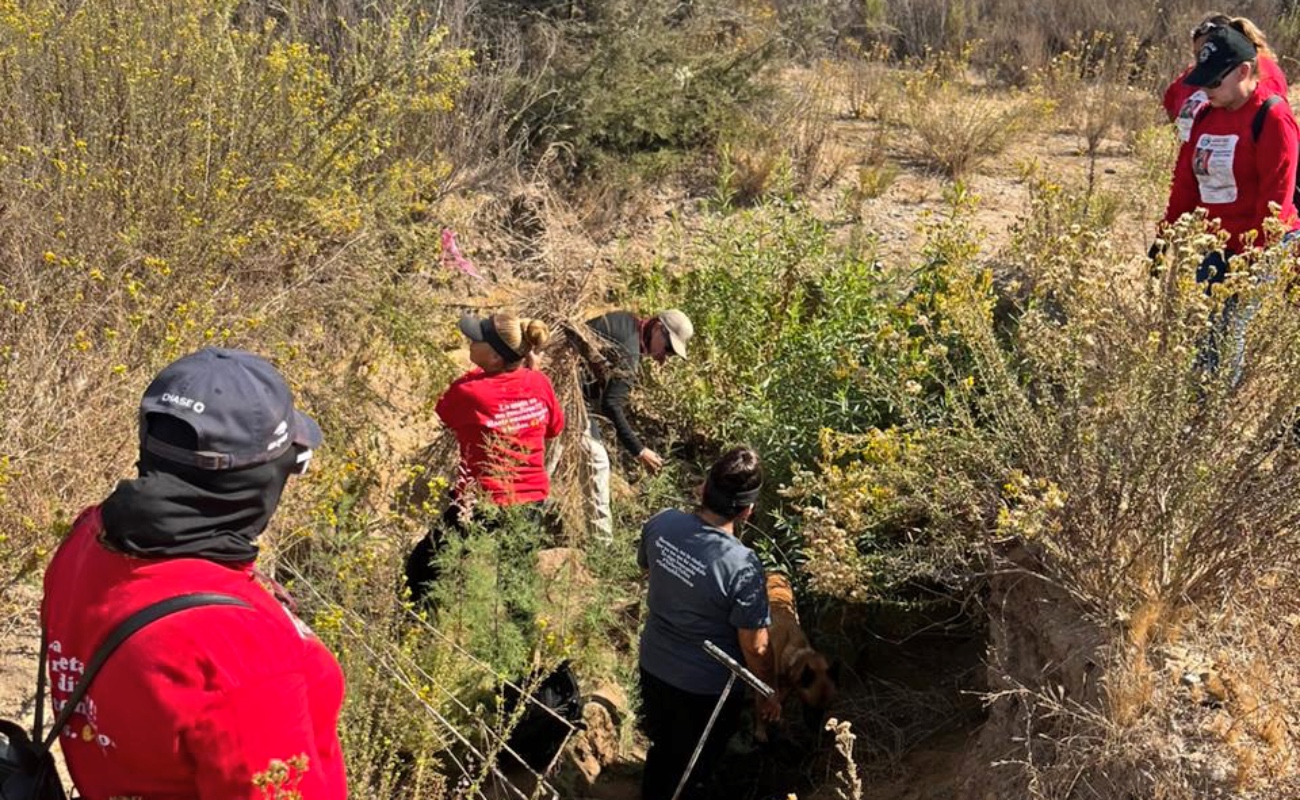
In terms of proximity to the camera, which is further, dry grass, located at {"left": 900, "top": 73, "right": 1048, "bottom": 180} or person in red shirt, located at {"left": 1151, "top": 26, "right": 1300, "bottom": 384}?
dry grass, located at {"left": 900, "top": 73, "right": 1048, "bottom": 180}

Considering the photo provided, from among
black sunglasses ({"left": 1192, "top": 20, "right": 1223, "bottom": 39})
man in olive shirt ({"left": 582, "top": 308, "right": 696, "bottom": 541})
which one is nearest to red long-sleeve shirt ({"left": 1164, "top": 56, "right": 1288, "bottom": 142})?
black sunglasses ({"left": 1192, "top": 20, "right": 1223, "bottom": 39})

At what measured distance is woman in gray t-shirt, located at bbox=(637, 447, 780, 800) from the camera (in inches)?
155

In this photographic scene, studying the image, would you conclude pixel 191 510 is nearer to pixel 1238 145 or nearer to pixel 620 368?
pixel 620 368

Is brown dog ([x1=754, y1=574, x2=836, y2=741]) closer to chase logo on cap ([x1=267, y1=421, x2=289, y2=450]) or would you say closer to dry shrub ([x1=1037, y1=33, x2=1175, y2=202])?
chase logo on cap ([x1=267, y1=421, x2=289, y2=450])

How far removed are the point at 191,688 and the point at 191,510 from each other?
11.8 inches

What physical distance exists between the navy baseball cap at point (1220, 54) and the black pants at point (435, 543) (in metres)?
3.22

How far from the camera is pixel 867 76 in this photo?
10117mm

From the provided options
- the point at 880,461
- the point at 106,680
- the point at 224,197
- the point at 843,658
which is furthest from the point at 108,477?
the point at 843,658

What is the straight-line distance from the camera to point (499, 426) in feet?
15.8

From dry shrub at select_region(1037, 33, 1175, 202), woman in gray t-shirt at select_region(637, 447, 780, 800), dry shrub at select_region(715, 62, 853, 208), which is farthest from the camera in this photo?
dry shrub at select_region(1037, 33, 1175, 202)

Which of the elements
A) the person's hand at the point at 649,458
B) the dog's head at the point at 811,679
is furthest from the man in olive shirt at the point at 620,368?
the dog's head at the point at 811,679

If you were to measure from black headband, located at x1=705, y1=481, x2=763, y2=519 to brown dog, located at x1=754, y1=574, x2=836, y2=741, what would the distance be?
→ 50cm

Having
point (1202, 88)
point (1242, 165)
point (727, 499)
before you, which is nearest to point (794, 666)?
point (727, 499)

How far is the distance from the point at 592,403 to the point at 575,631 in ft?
5.46
